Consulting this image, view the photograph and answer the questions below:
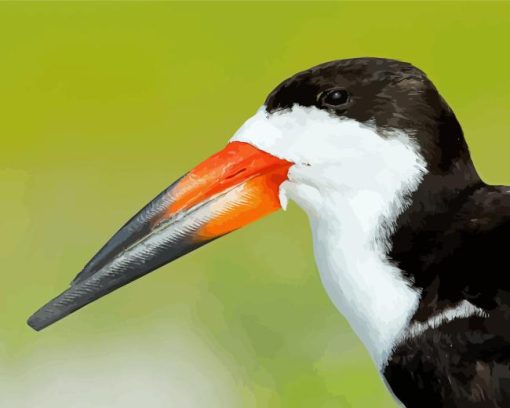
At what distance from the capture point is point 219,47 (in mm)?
3354

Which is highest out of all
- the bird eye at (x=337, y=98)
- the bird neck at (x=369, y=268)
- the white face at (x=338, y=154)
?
the bird eye at (x=337, y=98)

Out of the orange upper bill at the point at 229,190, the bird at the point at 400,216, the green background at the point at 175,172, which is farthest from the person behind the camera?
the green background at the point at 175,172

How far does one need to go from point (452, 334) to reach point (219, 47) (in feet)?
7.34

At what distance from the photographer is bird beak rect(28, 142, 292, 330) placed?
137cm

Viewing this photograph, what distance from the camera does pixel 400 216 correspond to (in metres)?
1.29

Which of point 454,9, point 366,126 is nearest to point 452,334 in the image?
point 366,126

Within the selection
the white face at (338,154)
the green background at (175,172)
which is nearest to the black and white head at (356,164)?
the white face at (338,154)

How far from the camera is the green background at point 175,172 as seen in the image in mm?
2512

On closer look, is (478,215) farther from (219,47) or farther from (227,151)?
(219,47)

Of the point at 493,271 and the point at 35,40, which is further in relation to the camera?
the point at 35,40

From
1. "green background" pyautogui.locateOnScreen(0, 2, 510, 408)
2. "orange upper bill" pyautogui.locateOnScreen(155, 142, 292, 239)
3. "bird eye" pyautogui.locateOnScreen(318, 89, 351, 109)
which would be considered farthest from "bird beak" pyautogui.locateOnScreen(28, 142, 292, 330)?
"green background" pyautogui.locateOnScreen(0, 2, 510, 408)

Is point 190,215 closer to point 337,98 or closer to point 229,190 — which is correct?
point 229,190

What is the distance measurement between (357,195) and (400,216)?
2.3 inches

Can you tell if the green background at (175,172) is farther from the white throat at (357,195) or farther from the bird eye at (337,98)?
the bird eye at (337,98)
